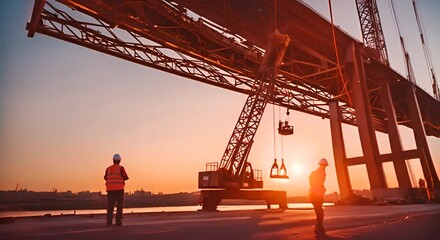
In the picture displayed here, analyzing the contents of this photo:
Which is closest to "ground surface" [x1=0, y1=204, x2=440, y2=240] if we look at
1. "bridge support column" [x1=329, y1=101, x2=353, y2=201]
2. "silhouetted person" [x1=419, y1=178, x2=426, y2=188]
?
"bridge support column" [x1=329, y1=101, x2=353, y2=201]

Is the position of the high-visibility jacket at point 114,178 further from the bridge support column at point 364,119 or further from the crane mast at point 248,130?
the bridge support column at point 364,119

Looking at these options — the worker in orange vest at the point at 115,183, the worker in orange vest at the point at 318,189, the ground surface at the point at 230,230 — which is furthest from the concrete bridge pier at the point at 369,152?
the worker in orange vest at the point at 115,183

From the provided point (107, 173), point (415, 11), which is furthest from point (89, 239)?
point (415, 11)

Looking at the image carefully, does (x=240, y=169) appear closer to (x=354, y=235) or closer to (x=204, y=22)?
(x=204, y=22)

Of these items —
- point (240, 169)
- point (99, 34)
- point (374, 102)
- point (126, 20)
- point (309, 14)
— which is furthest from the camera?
point (374, 102)

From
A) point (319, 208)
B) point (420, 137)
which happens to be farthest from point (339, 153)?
point (319, 208)

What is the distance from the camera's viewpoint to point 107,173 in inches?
335

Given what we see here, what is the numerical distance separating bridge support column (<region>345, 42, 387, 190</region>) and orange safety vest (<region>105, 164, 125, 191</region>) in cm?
2122

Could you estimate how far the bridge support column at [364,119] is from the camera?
2448 centimetres

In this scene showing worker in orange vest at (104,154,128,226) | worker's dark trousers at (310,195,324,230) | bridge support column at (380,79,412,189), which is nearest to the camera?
worker's dark trousers at (310,195,324,230)

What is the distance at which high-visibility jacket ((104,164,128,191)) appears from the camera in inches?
332

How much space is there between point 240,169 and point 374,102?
20.4 m

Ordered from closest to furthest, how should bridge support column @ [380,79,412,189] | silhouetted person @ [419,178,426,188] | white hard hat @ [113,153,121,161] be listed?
1. white hard hat @ [113,153,121,161]
2. silhouetted person @ [419,178,426,188]
3. bridge support column @ [380,79,412,189]

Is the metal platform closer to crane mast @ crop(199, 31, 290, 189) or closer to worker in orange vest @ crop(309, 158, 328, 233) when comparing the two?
crane mast @ crop(199, 31, 290, 189)
